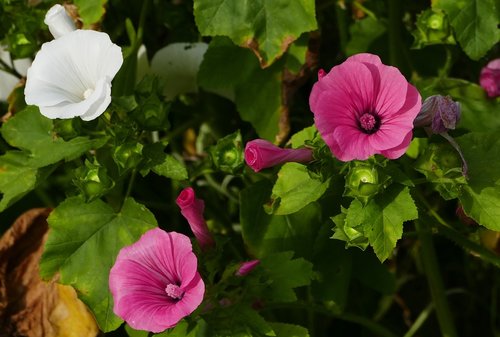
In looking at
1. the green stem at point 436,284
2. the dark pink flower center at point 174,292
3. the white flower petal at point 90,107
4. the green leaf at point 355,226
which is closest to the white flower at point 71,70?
the white flower petal at point 90,107

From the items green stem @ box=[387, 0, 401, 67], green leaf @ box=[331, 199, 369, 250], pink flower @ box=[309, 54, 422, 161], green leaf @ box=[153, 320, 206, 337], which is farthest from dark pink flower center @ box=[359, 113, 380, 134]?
green stem @ box=[387, 0, 401, 67]

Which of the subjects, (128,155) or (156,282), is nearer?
(156,282)

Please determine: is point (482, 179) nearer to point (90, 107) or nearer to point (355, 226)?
point (355, 226)

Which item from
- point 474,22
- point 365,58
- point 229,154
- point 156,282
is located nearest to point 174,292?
point 156,282

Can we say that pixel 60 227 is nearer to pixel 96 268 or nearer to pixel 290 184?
pixel 96 268

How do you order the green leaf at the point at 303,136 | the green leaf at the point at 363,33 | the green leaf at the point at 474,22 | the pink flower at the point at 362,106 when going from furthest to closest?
the green leaf at the point at 363,33, the green leaf at the point at 474,22, the green leaf at the point at 303,136, the pink flower at the point at 362,106

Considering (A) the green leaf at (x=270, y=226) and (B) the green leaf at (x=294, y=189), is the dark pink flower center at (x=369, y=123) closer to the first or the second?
(B) the green leaf at (x=294, y=189)

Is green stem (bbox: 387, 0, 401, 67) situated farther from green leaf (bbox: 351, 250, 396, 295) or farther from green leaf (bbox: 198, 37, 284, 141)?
green leaf (bbox: 351, 250, 396, 295)
